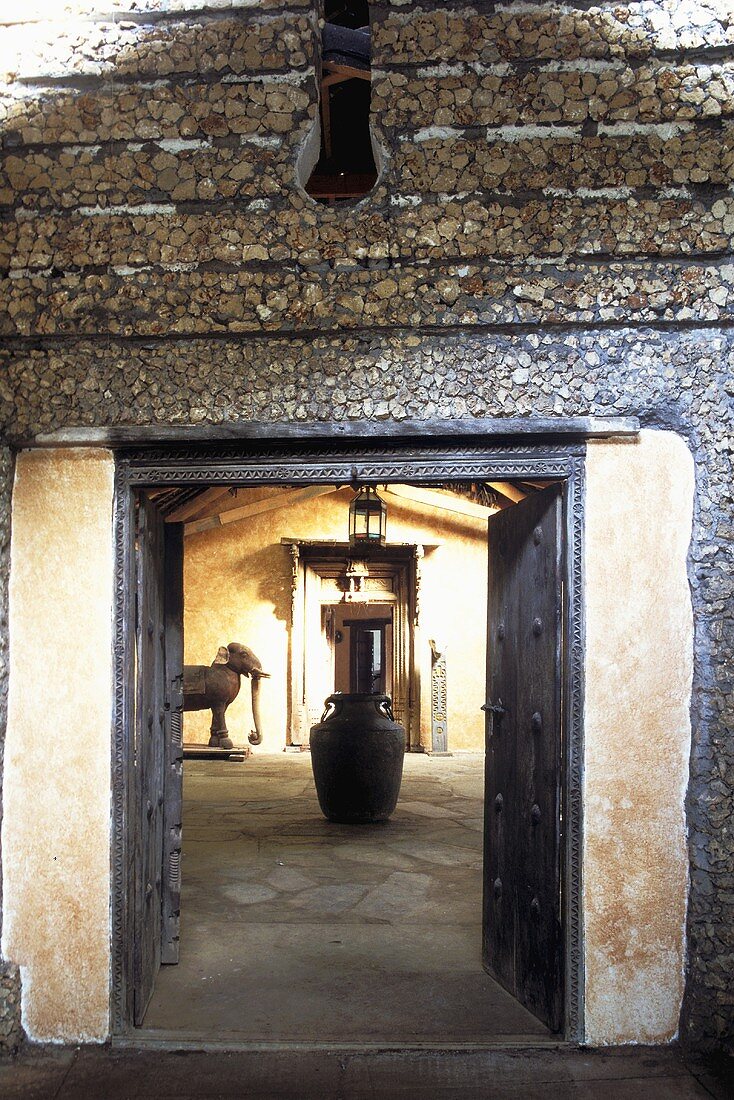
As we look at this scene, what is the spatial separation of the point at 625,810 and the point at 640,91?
2696 mm

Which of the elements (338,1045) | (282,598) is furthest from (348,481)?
(282,598)

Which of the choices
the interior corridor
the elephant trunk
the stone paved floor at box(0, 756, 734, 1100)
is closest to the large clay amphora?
the interior corridor

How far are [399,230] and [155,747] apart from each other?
93.2 inches

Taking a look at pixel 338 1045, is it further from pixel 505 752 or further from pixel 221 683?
pixel 221 683

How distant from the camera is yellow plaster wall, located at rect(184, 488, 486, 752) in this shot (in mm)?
11922

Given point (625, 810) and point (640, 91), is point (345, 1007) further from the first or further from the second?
point (640, 91)

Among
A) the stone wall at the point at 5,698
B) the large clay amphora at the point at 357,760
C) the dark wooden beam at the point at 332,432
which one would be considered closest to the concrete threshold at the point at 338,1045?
the stone wall at the point at 5,698

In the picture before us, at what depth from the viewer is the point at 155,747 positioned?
391 cm

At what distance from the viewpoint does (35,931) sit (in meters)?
3.37

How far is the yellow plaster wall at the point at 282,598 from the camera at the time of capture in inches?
469

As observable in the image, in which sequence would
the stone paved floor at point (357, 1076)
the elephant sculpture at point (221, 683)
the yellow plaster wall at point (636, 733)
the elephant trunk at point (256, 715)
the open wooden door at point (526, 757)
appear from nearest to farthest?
the stone paved floor at point (357, 1076)
the yellow plaster wall at point (636, 733)
the open wooden door at point (526, 757)
the elephant sculpture at point (221, 683)
the elephant trunk at point (256, 715)

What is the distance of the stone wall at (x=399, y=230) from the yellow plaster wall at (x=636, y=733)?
3.5 inches

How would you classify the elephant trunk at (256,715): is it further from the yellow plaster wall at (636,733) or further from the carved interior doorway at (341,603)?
the yellow plaster wall at (636,733)

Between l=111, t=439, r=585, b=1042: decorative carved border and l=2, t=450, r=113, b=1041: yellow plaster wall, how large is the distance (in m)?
0.04
